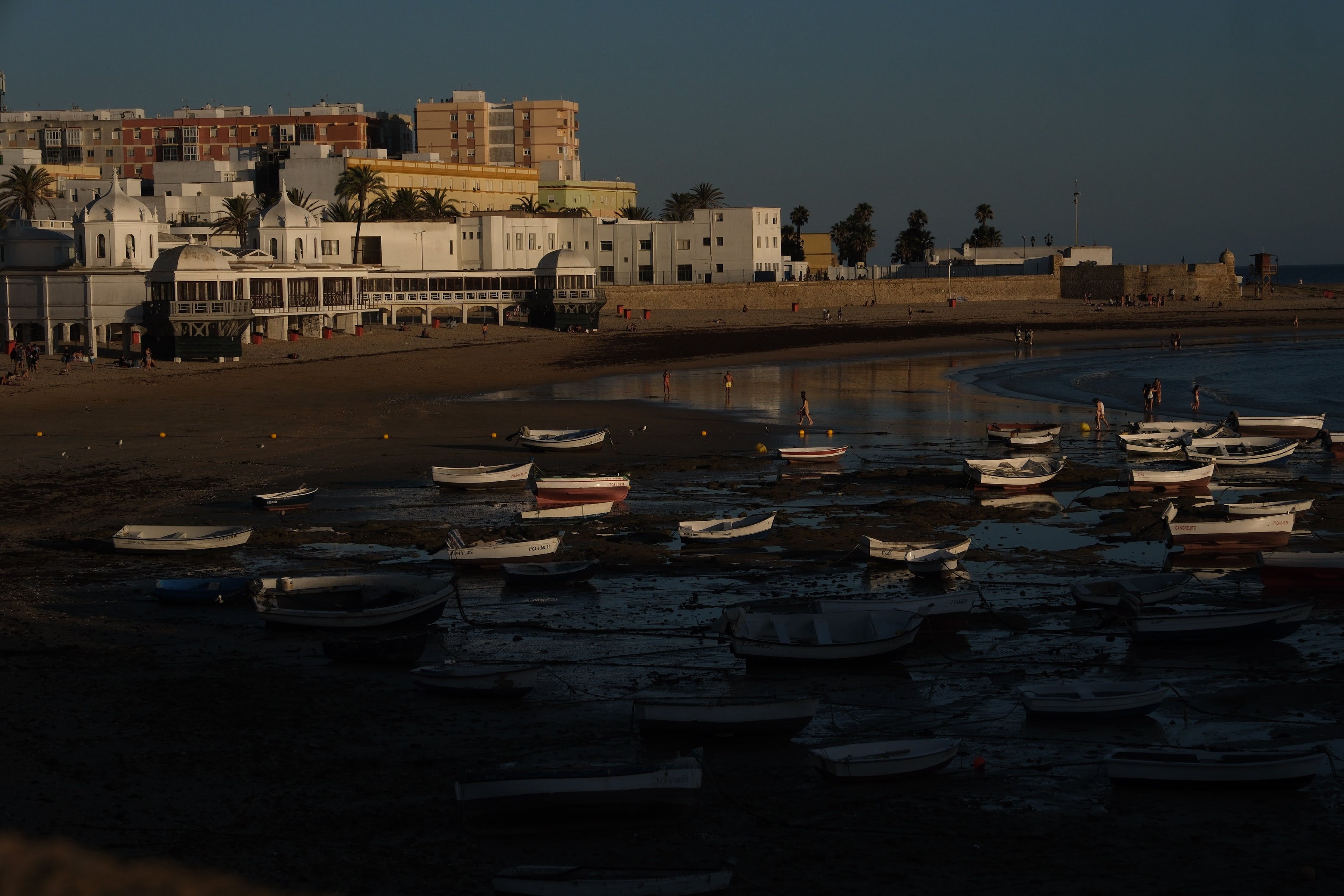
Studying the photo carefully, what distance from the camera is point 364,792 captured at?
16188mm

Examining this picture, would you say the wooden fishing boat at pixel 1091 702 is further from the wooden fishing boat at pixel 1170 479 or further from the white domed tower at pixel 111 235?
the white domed tower at pixel 111 235

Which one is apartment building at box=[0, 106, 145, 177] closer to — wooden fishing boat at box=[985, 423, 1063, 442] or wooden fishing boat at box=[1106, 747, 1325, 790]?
wooden fishing boat at box=[985, 423, 1063, 442]

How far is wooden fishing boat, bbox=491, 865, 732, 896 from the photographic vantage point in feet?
42.5

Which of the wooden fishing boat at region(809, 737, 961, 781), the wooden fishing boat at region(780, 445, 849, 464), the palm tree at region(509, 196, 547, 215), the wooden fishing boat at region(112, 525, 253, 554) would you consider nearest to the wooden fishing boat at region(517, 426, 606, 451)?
the wooden fishing boat at region(780, 445, 849, 464)

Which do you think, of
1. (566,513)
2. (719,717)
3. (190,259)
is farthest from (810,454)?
(190,259)

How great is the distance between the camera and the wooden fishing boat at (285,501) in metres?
33.8

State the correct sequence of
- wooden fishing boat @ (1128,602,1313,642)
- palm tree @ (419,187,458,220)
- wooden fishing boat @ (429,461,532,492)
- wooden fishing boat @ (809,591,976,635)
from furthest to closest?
palm tree @ (419,187,458,220) → wooden fishing boat @ (429,461,532,492) → wooden fishing boat @ (809,591,976,635) → wooden fishing boat @ (1128,602,1313,642)

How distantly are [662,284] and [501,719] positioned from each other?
9724cm

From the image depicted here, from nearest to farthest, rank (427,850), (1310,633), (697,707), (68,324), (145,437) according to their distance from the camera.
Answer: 1. (427,850)
2. (697,707)
3. (1310,633)
4. (145,437)
5. (68,324)

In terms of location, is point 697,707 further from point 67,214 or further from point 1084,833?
point 67,214

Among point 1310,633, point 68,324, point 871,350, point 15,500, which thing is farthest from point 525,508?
point 871,350

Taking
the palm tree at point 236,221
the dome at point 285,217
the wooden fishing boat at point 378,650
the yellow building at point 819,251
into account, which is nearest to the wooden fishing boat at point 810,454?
the wooden fishing boat at point 378,650

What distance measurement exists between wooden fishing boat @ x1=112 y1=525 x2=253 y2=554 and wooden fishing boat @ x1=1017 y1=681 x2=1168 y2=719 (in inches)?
696

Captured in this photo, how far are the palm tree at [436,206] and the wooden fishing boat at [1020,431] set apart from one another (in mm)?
75751
